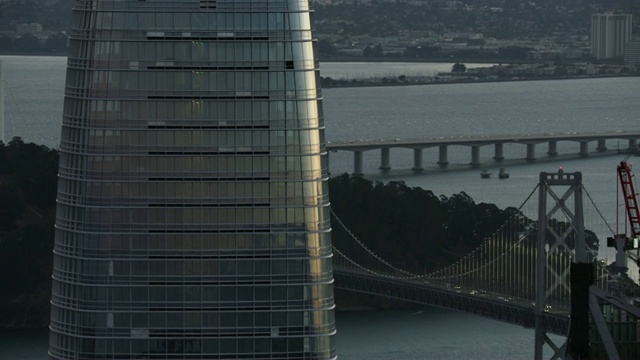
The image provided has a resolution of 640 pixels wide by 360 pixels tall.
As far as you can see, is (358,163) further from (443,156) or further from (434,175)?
(443,156)

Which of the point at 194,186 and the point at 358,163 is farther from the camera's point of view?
the point at 358,163

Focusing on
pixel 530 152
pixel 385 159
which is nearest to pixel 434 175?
→ pixel 385 159

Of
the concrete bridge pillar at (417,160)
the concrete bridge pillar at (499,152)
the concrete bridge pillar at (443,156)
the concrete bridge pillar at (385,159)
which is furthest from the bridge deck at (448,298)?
the concrete bridge pillar at (499,152)

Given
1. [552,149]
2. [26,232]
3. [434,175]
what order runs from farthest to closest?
[552,149]
[434,175]
[26,232]

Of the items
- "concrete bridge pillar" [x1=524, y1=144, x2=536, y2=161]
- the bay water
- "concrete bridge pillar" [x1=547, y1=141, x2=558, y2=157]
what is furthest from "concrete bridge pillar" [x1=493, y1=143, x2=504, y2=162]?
"concrete bridge pillar" [x1=547, y1=141, x2=558, y2=157]

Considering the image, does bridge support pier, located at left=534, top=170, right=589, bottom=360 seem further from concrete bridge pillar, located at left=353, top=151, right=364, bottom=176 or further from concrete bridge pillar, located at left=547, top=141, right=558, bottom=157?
concrete bridge pillar, located at left=547, top=141, right=558, bottom=157

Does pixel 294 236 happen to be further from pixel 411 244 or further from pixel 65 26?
pixel 65 26

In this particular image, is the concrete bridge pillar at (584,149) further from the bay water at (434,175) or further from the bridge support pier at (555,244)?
the bridge support pier at (555,244)
